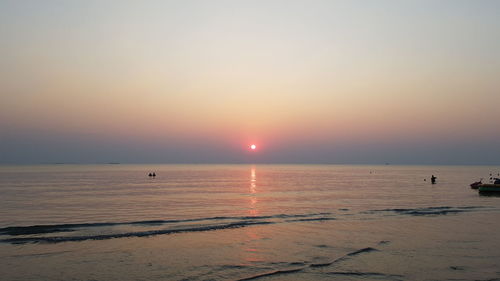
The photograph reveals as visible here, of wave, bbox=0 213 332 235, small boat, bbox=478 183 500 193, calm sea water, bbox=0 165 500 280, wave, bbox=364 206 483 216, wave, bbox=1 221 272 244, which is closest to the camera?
calm sea water, bbox=0 165 500 280

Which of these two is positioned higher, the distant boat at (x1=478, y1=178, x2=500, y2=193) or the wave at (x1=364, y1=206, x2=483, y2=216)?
the distant boat at (x1=478, y1=178, x2=500, y2=193)

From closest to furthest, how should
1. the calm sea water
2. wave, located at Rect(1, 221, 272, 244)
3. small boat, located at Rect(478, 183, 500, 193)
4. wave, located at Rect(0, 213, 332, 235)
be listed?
the calm sea water → wave, located at Rect(1, 221, 272, 244) → wave, located at Rect(0, 213, 332, 235) → small boat, located at Rect(478, 183, 500, 193)

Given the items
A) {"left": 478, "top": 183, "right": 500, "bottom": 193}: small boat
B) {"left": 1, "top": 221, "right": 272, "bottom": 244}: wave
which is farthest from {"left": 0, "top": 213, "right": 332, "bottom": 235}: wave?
{"left": 478, "top": 183, "right": 500, "bottom": 193}: small boat

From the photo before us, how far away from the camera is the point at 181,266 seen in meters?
19.4

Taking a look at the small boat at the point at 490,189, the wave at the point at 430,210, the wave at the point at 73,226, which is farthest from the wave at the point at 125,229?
the small boat at the point at 490,189

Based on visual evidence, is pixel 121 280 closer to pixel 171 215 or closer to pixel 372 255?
pixel 372 255

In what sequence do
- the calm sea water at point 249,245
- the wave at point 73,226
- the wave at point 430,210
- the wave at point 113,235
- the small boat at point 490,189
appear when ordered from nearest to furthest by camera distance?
1. the calm sea water at point 249,245
2. the wave at point 113,235
3. the wave at point 73,226
4. the wave at point 430,210
5. the small boat at point 490,189

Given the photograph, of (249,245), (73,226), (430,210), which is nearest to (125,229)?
(73,226)

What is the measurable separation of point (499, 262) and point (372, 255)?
20.2 ft

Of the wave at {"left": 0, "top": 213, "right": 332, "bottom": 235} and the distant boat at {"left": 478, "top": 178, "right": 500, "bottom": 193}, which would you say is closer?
the wave at {"left": 0, "top": 213, "right": 332, "bottom": 235}

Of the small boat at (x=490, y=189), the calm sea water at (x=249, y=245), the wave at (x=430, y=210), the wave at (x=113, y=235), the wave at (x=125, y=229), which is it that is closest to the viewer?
the calm sea water at (x=249, y=245)

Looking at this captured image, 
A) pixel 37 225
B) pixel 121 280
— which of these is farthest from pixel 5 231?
pixel 121 280

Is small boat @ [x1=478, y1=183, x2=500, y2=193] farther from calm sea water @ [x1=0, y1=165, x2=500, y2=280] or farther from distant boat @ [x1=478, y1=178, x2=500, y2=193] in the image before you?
calm sea water @ [x1=0, y1=165, x2=500, y2=280]

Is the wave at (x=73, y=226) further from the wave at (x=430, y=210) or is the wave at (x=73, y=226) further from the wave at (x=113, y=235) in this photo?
the wave at (x=430, y=210)
